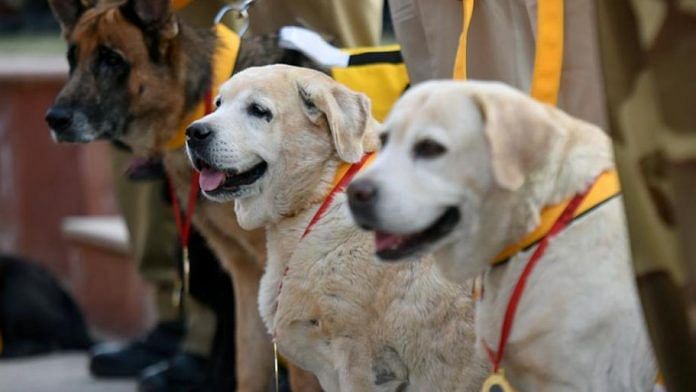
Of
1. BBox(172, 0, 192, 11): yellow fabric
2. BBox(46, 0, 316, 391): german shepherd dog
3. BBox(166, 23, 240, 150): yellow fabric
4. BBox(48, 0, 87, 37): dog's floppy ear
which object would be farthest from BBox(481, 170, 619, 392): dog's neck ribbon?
BBox(48, 0, 87, 37): dog's floppy ear

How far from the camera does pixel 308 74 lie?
4129 millimetres

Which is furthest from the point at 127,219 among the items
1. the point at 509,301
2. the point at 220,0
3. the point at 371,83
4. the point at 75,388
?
the point at 509,301

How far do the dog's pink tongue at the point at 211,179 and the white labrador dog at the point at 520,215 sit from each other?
40.5 inches

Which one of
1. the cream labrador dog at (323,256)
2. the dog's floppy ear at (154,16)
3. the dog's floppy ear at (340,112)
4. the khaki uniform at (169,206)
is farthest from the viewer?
the khaki uniform at (169,206)

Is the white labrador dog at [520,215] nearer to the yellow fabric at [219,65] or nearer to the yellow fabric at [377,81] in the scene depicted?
the yellow fabric at [377,81]

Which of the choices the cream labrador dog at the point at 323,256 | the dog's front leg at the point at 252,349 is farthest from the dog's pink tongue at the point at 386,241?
the dog's front leg at the point at 252,349

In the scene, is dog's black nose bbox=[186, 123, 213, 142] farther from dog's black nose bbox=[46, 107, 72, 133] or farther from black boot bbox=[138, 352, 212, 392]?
black boot bbox=[138, 352, 212, 392]

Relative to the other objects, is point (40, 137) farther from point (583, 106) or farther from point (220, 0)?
point (583, 106)

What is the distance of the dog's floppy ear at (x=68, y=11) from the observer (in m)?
5.40

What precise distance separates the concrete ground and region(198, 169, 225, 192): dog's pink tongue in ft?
7.92

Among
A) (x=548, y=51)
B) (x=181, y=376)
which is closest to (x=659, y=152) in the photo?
(x=548, y=51)

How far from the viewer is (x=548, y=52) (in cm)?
391

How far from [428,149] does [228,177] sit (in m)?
1.19

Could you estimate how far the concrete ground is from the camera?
6492 mm
